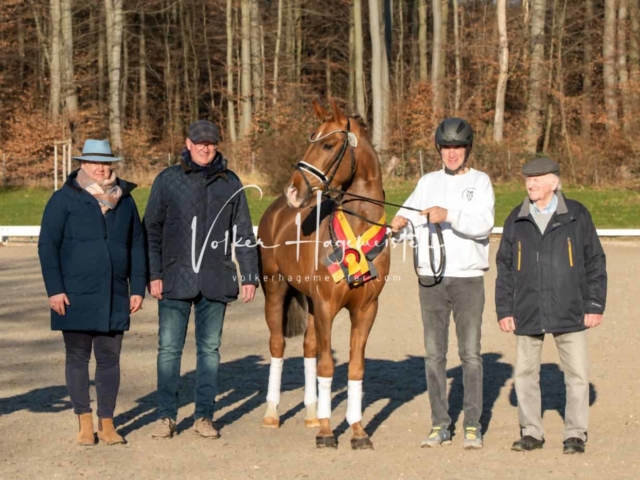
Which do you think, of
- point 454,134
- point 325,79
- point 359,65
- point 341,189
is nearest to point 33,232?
point 341,189

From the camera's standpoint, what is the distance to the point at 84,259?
6859 mm

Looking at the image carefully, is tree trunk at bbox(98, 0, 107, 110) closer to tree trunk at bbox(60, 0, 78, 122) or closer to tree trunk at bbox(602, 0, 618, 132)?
tree trunk at bbox(60, 0, 78, 122)

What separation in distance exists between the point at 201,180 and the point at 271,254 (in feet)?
3.82

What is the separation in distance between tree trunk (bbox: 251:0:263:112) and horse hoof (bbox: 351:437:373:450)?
121ft

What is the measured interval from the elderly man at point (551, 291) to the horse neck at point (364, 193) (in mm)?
938

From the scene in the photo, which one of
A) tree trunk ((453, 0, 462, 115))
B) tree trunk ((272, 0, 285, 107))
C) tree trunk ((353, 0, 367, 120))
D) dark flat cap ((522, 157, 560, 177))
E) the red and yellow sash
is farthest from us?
tree trunk ((272, 0, 285, 107))

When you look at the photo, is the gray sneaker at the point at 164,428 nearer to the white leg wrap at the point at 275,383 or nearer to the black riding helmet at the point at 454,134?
the white leg wrap at the point at 275,383

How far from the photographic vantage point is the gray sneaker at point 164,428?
714 centimetres

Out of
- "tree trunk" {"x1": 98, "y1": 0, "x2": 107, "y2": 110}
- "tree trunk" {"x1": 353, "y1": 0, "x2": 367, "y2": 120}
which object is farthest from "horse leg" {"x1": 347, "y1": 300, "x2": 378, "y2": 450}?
"tree trunk" {"x1": 98, "y1": 0, "x2": 107, "y2": 110}

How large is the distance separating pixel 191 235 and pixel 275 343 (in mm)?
1321

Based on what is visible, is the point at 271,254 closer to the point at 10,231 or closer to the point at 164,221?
the point at 164,221

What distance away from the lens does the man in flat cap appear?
7199 mm

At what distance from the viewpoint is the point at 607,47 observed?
38188 mm

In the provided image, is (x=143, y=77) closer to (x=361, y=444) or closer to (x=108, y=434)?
(x=108, y=434)
